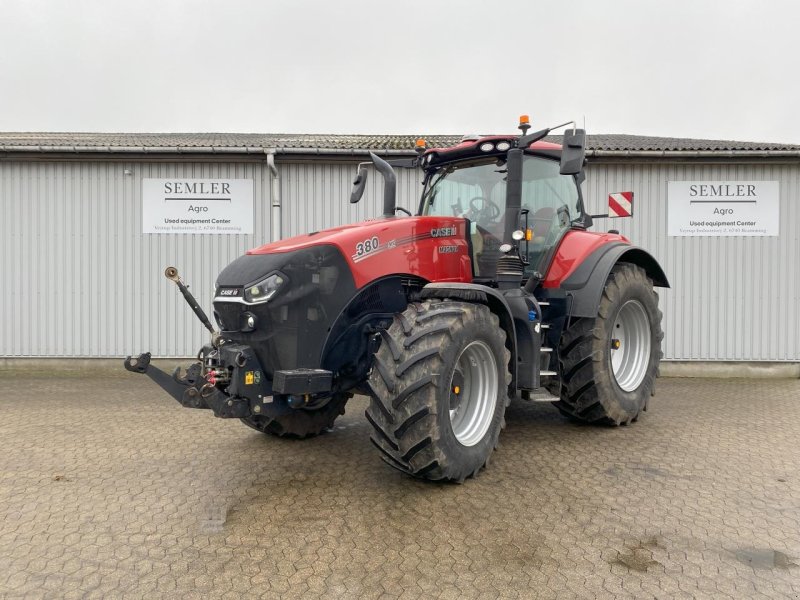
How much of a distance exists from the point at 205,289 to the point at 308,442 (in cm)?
453

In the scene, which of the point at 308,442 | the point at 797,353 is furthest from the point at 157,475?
the point at 797,353

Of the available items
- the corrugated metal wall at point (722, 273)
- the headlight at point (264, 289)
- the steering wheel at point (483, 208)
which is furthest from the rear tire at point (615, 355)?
the corrugated metal wall at point (722, 273)

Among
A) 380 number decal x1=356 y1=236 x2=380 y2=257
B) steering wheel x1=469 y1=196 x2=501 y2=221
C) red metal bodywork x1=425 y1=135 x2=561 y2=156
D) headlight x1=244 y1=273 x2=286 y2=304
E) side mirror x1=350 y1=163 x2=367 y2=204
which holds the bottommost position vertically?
headlight x1=244 y1=273 x2=286 y2=304

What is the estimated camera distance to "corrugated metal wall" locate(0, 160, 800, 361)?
Answer: 344 inches

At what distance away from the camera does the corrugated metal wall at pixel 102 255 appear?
8766 mm

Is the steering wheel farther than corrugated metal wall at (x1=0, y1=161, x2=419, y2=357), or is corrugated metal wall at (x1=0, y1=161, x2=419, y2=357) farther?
corrugated metal wall at (x1=0, y1=161, x2=419, y2=357)

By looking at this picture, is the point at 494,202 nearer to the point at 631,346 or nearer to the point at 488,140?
the point at 488,140

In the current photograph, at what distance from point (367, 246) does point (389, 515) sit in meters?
1.71

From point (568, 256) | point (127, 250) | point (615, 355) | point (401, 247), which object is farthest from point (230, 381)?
point (127, 250)

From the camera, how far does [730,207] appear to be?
28.2 feet

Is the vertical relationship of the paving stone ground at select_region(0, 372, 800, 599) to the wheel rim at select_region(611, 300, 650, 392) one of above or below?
below

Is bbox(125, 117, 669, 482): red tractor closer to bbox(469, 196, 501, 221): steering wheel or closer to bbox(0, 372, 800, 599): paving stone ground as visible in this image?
bbox(469, 196, 501, 221): steering wheel

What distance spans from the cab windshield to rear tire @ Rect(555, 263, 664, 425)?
2.35ft

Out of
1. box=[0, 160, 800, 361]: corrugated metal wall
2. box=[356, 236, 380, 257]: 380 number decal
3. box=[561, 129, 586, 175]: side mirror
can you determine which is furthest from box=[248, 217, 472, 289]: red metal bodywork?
box=[0, 160, 800, 361]: corrugated metal wall
